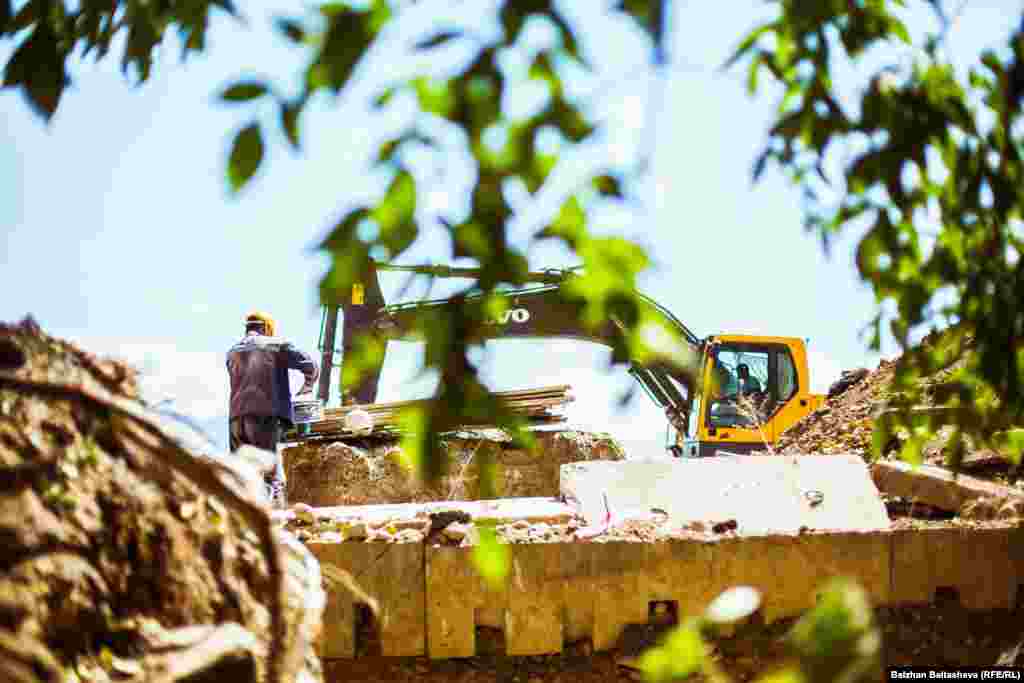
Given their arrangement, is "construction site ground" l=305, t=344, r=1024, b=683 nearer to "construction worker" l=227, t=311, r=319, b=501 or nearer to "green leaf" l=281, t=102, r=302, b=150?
"construction worker" l=227, t=311, r=319, b=501

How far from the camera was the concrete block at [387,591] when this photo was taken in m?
5.74

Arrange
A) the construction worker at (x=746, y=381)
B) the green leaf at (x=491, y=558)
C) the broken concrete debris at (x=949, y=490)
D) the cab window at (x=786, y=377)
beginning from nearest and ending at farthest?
the green leaf at (x=491, y=558) → the broken concrete debris at (x=949, y=490) → the construction worker at (x=746, y=381) → the cab window at (x=786, y=377)

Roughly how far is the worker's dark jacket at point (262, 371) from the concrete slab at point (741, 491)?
271 cm

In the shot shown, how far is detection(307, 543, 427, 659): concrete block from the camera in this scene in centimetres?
574

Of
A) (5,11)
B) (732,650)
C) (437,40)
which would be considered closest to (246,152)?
(437,40)

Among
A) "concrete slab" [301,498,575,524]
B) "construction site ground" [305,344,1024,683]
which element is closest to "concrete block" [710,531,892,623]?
"construction site ground" [305,344,1024,683]

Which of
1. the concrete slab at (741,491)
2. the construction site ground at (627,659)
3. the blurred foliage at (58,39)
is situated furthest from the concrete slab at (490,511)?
the blurred foliage at (58,39)

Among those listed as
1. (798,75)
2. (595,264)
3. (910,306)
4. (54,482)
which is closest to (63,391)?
(54,482)

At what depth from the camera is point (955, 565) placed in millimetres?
5910

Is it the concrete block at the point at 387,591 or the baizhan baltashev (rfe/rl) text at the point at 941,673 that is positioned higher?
the concrete block at the point at 387,591

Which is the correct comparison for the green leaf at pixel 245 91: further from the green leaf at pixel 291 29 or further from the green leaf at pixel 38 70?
the green leaf at pixel 38 70

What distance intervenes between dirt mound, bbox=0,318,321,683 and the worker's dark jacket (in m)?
5.83

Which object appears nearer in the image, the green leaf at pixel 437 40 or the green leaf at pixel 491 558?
the green leaf at pixel 437 40

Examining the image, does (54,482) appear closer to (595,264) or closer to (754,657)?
(595,264)
